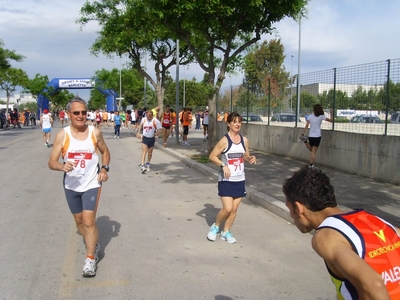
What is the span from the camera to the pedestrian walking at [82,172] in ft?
15.7

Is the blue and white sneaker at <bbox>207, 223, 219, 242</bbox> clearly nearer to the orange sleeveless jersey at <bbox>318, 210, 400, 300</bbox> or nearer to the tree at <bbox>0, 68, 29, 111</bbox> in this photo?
the orange sleeveless jersey at <bbox>318, 210, 400, 300</bbox>

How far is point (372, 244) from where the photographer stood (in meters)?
1.90

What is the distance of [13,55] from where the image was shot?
36.7m

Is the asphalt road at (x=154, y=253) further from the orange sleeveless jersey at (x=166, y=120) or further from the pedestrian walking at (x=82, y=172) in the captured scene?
the orange sleeveless jersey at (x=166, y=120)

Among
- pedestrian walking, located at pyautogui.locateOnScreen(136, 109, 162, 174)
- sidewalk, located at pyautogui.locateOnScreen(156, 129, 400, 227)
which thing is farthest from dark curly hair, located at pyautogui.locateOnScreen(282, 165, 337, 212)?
pedestrian walking, located at pyautogui.locateOnScreen(136, 109, 162, 174)

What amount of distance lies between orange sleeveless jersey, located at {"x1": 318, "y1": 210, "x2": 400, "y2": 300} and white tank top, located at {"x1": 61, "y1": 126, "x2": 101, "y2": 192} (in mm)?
3339

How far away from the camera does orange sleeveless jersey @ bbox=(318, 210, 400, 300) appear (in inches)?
74.0

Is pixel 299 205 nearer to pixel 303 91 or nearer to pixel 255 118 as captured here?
pixel 303 91

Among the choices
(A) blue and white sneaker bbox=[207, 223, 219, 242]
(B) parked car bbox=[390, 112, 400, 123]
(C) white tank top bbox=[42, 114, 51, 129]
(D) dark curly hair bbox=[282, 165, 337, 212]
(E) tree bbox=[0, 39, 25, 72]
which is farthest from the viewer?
(E) tree bbox=[0, 39, 25, 72]

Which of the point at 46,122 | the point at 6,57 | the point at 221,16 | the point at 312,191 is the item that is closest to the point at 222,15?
the point at 221,16

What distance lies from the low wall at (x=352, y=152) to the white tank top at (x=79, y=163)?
721 cm

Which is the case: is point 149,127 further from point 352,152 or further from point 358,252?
point 358,252

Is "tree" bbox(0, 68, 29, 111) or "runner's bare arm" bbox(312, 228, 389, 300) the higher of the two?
"tree" bbox(0, 68, 29, 111)

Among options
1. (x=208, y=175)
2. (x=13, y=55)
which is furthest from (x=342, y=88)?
(x=13, y=55)
